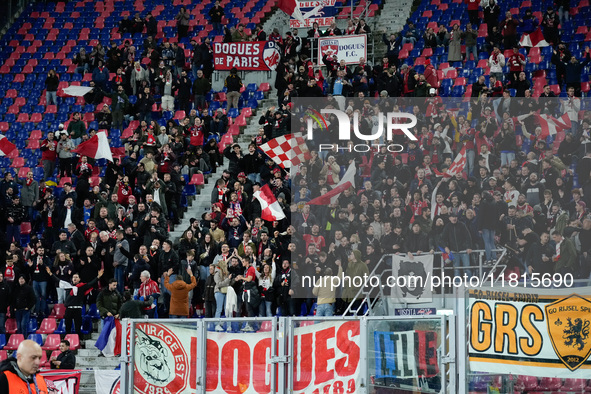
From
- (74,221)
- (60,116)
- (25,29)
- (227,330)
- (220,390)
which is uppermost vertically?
(25,29)

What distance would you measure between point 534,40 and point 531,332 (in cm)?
1898

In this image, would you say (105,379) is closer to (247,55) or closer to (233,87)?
(233,87)

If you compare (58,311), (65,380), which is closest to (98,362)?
(58,311)

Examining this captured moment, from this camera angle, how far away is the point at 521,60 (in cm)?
2525

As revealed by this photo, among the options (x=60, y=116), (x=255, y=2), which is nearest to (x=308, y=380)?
(x=60, y=116)

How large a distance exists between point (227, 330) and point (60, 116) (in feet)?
70.4

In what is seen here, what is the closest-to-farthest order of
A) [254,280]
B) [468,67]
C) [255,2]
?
[254,280] → [468,67] → [255,2]

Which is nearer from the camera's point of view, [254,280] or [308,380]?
[308,380]

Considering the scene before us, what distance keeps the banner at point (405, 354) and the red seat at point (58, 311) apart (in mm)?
12758

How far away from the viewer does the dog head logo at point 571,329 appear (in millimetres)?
9414

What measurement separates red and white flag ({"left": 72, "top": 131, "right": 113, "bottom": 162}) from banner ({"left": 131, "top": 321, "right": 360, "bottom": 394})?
14.2 meters

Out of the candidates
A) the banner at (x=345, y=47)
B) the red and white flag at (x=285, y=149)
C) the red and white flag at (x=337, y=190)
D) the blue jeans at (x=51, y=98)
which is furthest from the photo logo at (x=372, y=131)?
the blue jeans at (x=51, y=98)

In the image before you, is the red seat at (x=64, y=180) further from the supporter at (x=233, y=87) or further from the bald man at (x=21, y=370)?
the bald man at (x=21, y=370)

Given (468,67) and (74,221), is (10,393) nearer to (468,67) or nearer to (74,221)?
(74,221)
